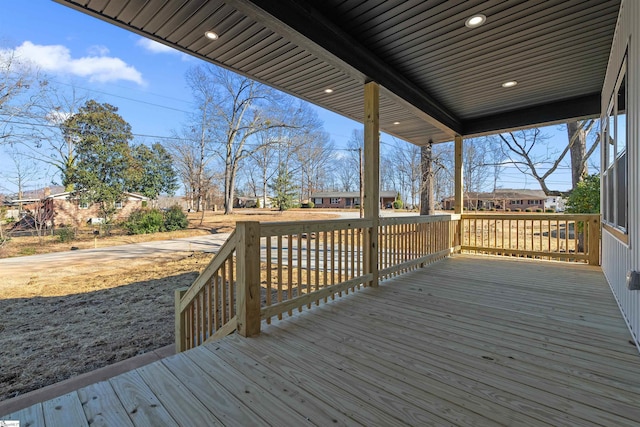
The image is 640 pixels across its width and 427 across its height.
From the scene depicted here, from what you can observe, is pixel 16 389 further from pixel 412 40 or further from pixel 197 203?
pixel 197 203

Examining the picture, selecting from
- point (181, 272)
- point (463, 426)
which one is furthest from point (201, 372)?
point (181, 272)

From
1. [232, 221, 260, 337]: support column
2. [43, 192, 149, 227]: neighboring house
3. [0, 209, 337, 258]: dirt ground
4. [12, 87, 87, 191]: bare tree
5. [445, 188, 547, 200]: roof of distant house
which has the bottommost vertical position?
[0, 209, 337, 258]: dirt ground

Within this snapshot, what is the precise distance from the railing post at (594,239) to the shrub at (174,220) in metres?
15.6

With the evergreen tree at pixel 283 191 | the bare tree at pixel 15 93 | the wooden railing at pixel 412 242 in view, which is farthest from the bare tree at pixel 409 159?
the bare tree at pixel 15 93

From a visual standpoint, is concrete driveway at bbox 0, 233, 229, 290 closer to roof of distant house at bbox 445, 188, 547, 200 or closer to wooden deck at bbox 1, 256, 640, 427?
wooden deck at bbox 1, 256, 640, 427

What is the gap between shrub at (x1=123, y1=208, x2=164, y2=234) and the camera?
43.7ft

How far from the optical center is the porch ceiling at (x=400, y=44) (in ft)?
8.19

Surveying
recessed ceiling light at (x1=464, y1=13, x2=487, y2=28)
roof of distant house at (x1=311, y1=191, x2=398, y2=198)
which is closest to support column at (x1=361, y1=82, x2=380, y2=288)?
recessed ceiling light at (x1=464, y1=13, x2=487, y2=28)

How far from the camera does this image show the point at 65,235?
37.6 feet

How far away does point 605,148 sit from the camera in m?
3.91

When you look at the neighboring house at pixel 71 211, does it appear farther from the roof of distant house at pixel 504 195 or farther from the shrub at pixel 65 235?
the roof of distant house at pixel 504 195

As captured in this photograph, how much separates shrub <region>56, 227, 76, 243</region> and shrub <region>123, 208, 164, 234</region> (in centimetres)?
203

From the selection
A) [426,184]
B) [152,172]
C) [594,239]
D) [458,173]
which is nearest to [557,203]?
[426,184]

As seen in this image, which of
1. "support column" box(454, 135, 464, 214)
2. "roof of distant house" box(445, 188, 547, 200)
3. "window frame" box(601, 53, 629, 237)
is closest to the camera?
"window frame" box(601, 53, 629, 237)
